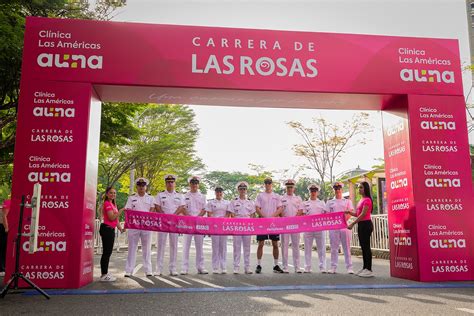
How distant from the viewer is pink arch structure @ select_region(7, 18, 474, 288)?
24.4ft

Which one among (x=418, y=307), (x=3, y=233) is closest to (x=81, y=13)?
(x=3, y=233)

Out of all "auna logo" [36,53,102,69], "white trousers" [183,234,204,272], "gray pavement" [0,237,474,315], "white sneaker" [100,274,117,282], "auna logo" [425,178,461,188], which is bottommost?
"gray pavement" [0,237,474,315]

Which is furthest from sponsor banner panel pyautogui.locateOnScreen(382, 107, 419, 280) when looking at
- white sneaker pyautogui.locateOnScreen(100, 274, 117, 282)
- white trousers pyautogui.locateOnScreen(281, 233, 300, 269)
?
white sneaker pyautogui.locateOnScreen(100, 274, 117, 282)

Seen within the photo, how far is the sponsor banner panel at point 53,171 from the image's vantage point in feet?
23.5

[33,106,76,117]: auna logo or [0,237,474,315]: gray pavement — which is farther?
[33,106,76,117]: auna logo

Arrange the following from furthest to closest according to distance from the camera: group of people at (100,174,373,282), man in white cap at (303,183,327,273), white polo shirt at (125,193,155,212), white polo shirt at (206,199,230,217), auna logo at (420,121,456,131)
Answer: white polo shirt at (206,199,230,217), man in white cap at (303,183,327,273), white polo shirt at (125,193,155,212), group of people at (100,174,373,282), auna logo at (420,121,456,131)

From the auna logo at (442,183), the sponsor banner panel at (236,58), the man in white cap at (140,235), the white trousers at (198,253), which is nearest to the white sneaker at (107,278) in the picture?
the man in white cap at (140,235)

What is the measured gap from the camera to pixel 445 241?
320 inches

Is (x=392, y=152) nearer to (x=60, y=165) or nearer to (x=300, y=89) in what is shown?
(x=300, y=89)

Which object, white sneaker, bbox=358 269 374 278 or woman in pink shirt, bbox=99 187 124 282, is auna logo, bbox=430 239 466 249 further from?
woman in pink shirt, bbox=99 187 124 282

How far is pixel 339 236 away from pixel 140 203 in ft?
14.5

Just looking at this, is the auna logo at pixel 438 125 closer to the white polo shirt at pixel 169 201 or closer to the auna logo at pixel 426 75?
the auna logo at pixel 426 75

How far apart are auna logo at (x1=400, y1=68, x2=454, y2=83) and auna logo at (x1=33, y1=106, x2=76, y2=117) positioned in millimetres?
6191

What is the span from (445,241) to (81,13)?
1206cm
